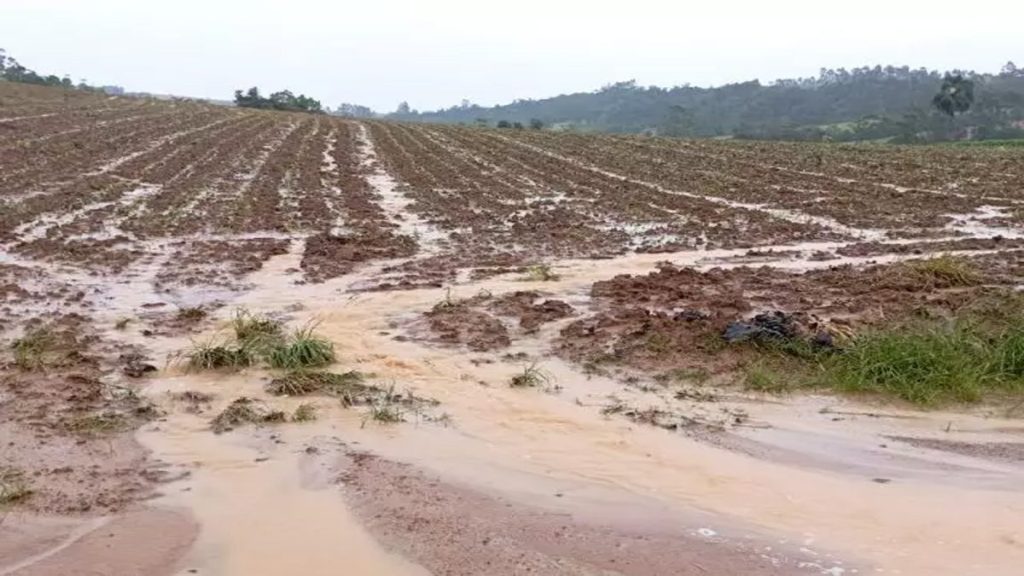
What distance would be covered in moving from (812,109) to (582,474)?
3926 inches

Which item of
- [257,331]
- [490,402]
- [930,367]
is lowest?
[490,402]

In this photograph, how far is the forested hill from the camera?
220ft

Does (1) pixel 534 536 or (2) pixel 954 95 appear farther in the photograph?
(2) pixel 954 95

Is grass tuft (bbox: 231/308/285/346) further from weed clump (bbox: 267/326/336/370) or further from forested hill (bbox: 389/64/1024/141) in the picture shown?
forested hill (bbox: 389/64/1024/141)

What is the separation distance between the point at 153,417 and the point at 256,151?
21.9 m

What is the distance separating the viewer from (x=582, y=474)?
15.7 ft

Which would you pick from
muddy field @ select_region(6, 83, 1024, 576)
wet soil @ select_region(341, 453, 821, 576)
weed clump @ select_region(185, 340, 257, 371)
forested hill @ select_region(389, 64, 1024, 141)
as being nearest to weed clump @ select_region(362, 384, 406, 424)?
muddy field @ select_region(6, 83, 1024, 576)

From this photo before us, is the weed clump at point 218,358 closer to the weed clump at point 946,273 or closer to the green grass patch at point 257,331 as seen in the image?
the green grass patch at point 257,331

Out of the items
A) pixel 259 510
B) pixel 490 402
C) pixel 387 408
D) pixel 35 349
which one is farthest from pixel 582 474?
pixel 35 349

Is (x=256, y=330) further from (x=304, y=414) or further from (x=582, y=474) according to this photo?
(x=582, y=474)

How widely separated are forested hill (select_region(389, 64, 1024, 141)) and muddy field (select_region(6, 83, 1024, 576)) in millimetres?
55208

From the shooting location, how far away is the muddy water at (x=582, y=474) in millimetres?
3959

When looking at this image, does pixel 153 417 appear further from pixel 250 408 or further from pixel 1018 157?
pixel 1018 157

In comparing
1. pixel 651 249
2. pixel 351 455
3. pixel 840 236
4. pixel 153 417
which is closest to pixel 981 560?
pixel 351 455
